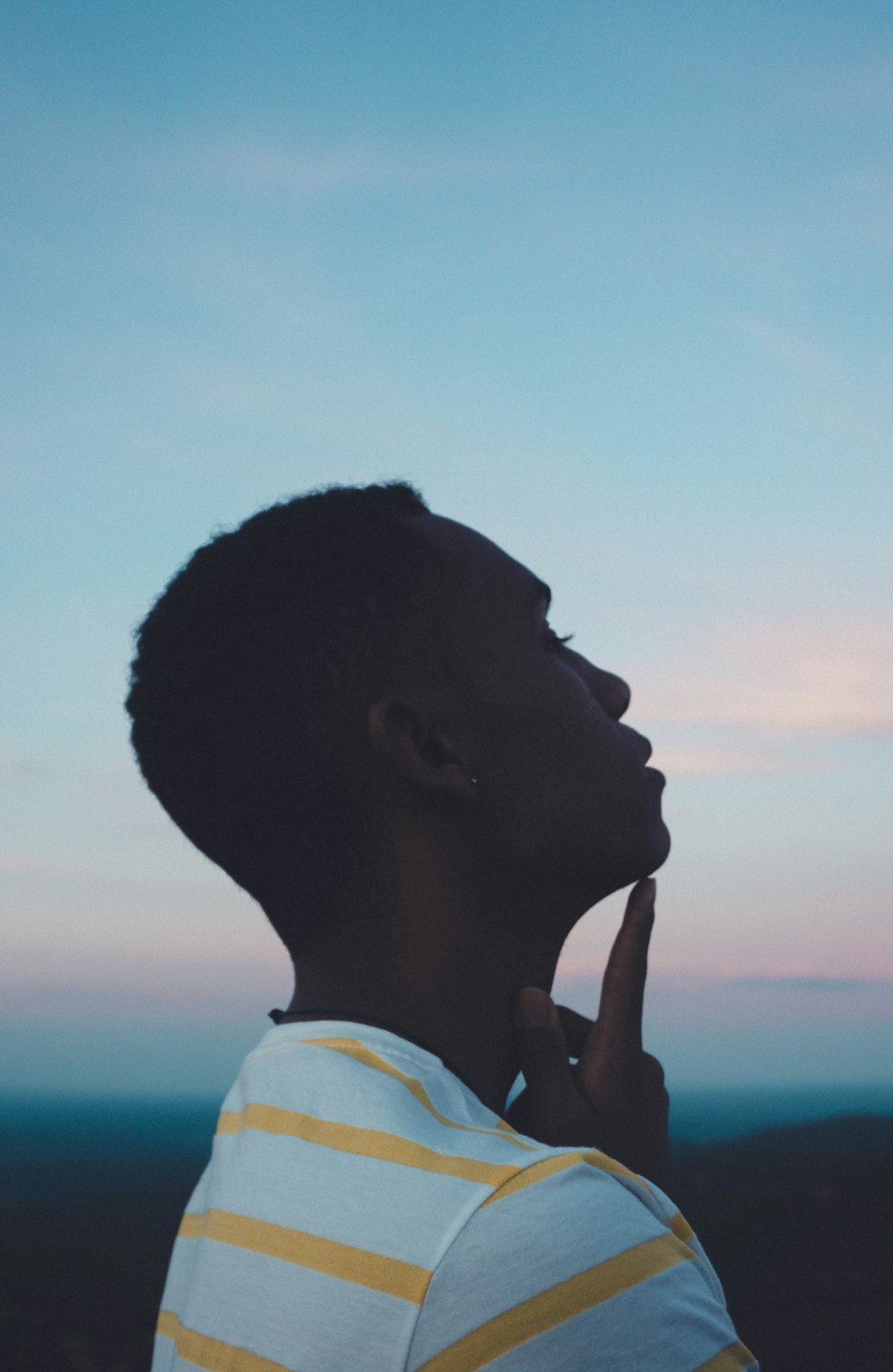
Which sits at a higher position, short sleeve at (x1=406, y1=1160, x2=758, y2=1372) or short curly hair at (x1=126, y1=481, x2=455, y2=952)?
short curly hair at (x1=126, y1=481, x2=455, y2=952)

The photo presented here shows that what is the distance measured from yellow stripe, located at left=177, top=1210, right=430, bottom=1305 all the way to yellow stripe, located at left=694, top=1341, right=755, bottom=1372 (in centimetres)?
46

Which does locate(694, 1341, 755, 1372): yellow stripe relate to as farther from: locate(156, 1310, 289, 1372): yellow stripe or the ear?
the ear

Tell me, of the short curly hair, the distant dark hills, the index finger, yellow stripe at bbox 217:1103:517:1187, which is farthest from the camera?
the distant dark hills

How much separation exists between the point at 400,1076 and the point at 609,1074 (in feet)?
2.42

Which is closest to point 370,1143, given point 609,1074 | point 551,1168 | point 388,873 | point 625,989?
point 551,1168

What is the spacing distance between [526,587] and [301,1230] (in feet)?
5.25

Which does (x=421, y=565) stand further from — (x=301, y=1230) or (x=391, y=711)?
(x=301, y=1230)

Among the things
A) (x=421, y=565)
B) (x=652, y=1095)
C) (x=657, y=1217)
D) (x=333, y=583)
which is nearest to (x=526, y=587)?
(x=421, y=565)

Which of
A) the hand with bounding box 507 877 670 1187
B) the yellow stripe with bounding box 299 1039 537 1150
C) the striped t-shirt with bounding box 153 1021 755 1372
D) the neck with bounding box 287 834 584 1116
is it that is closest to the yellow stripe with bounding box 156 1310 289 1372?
the striped t-shirt with bounding box 153 1021 755 1372

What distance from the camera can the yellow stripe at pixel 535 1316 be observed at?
161 cm

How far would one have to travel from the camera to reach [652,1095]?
2674mm

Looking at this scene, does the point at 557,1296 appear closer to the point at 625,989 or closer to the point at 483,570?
the point at 625,989

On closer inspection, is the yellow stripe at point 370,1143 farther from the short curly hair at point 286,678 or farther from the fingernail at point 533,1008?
the fingernail at point 533,1008

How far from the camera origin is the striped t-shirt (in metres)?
1.63
